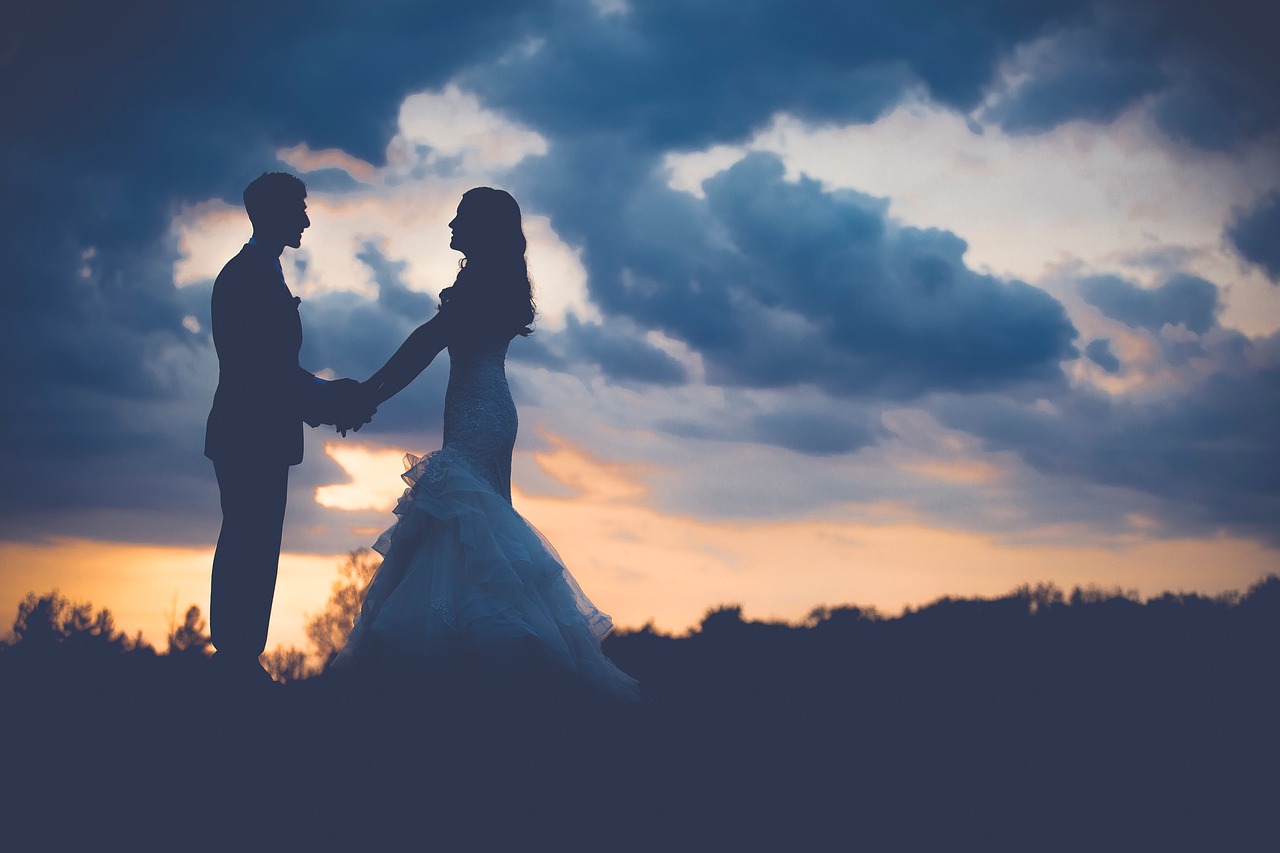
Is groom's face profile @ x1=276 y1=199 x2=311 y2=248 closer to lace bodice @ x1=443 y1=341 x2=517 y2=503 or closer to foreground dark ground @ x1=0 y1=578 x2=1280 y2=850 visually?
lace bodice @ x1=443 y1=341 x2=517 y2=503

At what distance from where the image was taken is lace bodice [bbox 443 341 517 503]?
283 inches

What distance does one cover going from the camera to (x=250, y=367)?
8070mm

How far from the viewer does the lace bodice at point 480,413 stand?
7.18 metres

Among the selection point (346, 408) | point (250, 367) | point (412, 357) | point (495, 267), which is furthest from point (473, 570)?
point (250, 367)

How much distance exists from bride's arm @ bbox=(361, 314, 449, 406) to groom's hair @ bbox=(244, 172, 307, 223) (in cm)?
166

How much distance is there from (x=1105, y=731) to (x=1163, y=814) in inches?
65.8

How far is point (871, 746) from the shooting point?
6.49 meters

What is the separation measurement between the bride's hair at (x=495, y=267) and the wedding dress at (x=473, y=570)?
0.26m

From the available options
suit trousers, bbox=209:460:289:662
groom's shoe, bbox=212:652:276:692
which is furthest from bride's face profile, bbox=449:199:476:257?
groom's shoe, bbox=212:652:276:692

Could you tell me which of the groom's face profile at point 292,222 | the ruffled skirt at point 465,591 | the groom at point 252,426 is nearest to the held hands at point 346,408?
the groom at point 252,426

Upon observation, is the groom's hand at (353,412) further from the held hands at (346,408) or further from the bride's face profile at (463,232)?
the bride's face profile at (463,232)

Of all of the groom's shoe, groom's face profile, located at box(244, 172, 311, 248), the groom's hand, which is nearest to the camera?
the groom's shoe

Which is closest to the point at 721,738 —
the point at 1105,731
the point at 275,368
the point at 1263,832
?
the point at 1105,731

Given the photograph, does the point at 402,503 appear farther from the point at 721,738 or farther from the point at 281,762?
the point at 721,738
